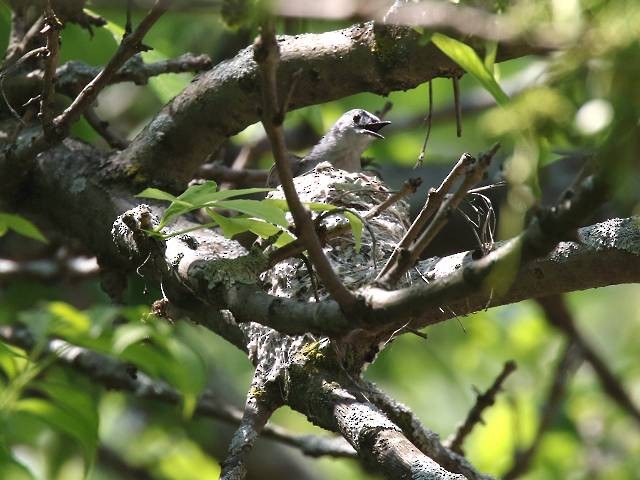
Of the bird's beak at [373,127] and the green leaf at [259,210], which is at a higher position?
the bird's beak at [373,127]

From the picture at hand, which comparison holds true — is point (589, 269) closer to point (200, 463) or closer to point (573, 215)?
point (573, 215)

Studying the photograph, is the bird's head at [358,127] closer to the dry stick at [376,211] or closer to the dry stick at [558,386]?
the dry stick at [558,386]

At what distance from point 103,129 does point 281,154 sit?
2.29 meters

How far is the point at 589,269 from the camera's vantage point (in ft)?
8.70

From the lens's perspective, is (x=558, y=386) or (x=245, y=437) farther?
(x=558, y=386)

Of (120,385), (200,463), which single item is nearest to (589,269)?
(120,385)

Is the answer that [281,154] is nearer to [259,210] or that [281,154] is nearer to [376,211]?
[259,210]

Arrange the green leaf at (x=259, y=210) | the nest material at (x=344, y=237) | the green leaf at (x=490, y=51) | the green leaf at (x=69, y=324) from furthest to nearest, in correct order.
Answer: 1. the nest material at (x=344, y=237)
2. the green leaf at (x=69, y=324)
3. the green leaf at (x=259, y=210)
4. the green leaf at (x=490, y=51)

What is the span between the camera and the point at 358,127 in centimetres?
499

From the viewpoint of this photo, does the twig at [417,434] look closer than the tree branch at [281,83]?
No

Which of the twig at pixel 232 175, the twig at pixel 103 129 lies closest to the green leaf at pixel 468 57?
the twig at pixel 103 129

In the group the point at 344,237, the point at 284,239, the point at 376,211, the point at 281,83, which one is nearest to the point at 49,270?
the point at 344,237

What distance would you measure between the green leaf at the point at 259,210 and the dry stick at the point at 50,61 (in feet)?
2.57

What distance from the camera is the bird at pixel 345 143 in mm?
4930
